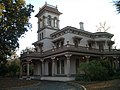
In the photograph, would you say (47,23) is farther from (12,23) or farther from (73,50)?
(12,23)

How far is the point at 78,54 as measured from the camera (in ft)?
110

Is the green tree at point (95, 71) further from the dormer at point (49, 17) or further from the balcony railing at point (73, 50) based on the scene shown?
the dormer at point (49, 17)

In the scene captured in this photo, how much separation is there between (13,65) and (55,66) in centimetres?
1982

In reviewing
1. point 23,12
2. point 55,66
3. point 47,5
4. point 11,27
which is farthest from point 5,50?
point 47,5

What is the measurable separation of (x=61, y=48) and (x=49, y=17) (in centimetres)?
1303

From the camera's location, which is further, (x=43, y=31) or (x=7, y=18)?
(x=43, y=31)

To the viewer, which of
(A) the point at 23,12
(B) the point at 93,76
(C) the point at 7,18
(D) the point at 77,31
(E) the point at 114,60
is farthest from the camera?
(E) the point at 114,60

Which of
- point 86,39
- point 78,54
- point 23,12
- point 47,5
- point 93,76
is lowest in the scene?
point 93,76

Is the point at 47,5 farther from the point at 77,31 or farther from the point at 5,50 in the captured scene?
the point at 5,50

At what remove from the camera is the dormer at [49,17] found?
4438cm

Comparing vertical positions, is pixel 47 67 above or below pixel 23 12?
below

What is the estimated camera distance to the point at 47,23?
145 ft

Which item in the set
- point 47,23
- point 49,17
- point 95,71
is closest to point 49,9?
point 49,17

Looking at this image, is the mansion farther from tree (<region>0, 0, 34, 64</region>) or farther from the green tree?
tree (<region>0, 0, 34, 64</region>)
